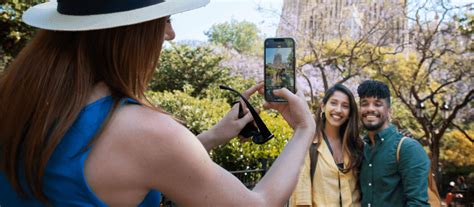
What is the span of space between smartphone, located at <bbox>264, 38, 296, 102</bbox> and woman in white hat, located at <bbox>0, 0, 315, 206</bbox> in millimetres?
804

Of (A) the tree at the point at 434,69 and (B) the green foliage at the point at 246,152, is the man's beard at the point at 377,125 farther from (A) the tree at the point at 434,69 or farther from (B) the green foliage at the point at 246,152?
(A) the tree at the point at 434,69

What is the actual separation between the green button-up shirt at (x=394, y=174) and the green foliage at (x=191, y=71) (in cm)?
1720

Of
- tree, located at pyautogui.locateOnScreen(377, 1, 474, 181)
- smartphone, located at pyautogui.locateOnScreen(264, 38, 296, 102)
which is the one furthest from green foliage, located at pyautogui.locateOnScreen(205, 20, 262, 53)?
smartphone, located at pyautogui.locateOnScreen(264, 38, 296, 102)

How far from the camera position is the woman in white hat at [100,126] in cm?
113

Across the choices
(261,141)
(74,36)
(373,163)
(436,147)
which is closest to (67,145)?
(74,36)

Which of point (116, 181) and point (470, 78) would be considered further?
point (470, 78)

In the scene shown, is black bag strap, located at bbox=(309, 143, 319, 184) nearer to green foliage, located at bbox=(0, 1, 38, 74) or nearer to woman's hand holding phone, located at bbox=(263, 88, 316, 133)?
woman's hand holding phone, located at bbox=(263, 88, 316, 133)

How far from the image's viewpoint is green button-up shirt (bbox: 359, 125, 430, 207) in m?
3.43

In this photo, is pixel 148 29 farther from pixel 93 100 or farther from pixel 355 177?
pixel 355 177

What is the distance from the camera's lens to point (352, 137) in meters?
4.00

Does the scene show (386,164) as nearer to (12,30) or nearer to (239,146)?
(239,146)

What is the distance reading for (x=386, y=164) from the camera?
3572 millimetres

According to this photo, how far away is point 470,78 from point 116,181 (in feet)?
65.8

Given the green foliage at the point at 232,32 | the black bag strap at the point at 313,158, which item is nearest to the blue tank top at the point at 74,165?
the black bag strap at the point at 313,158
